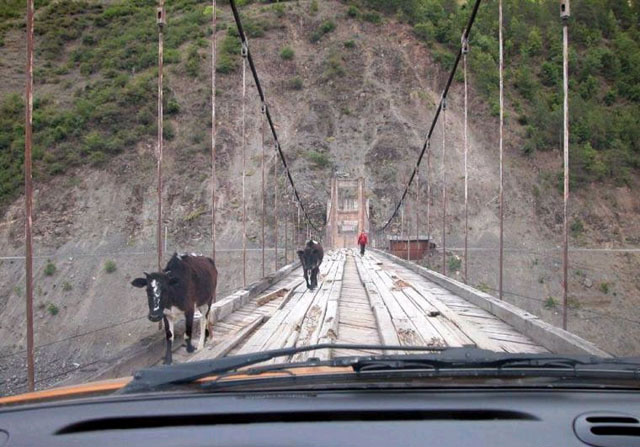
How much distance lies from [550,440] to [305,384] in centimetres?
62

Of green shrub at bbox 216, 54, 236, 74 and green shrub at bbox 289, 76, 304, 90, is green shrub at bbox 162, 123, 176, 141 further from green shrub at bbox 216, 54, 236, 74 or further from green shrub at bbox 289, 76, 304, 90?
green shrub at bbox 289, 76, 304, 90

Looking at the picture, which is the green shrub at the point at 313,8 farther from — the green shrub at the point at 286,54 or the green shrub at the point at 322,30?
the green shrub at the point at 286,54

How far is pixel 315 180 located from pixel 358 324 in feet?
134

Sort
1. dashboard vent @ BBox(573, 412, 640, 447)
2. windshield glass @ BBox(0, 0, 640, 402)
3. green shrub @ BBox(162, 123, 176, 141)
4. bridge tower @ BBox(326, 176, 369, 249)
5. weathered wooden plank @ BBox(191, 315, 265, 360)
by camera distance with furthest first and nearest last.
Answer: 1. green shrub @ BBox(162, 123, 176, 141)
2. bridge tower @ BBox(326, 176, 369, 249)
3. windshield glass @ BBox(0, 0, 640, 402)
4. weathered wooden plank @ BBox(191, 315, 265, 360)
5. dashboard vent @ BBox(573, 412, 640, 447)

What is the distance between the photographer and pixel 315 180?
4747 cm

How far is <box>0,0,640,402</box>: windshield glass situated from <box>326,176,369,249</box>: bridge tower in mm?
239

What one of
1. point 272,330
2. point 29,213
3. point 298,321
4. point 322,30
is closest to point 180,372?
point 29,213

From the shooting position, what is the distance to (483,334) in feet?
19.2

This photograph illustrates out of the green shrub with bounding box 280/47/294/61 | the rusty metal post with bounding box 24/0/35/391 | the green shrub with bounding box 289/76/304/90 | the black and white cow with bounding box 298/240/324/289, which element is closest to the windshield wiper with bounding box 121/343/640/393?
the rusty metal post with bounding box 24/0/35/391

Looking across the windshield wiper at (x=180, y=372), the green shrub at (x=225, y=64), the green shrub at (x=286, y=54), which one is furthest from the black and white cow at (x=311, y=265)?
the green shrub at (x=286, y=54)

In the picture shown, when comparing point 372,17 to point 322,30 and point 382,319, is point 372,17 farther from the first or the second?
point 382,319

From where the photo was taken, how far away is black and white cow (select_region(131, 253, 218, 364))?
16.4 ft

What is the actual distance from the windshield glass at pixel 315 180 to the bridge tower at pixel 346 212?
24cm

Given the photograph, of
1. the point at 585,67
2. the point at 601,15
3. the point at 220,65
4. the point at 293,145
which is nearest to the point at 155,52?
the point at 220,65
